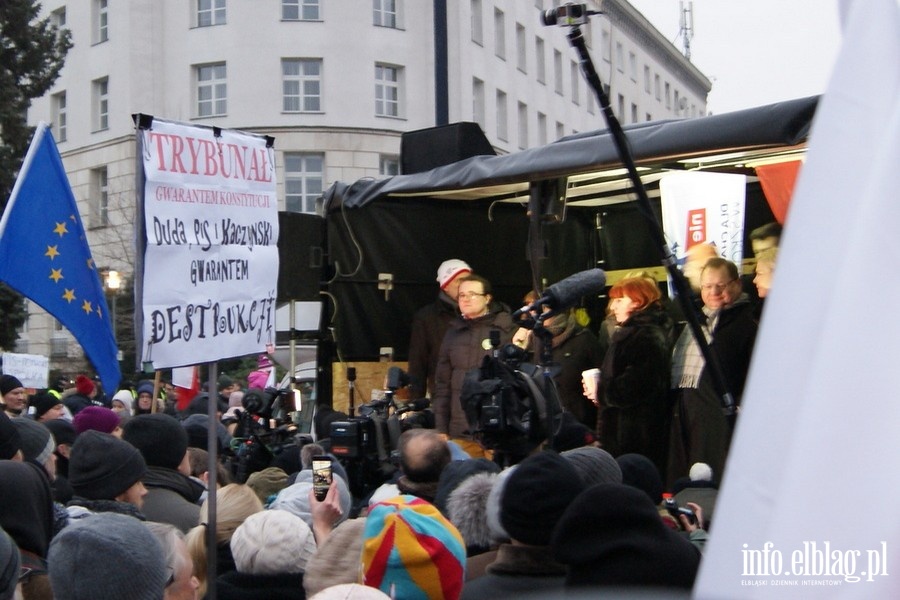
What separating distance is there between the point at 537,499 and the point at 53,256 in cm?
361

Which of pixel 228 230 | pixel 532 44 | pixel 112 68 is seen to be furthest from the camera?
pixel 532 44

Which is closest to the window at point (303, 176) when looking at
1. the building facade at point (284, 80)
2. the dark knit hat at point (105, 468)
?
the building facade at point (284, 80)

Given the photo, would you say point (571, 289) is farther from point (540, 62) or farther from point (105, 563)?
point (540, 62)

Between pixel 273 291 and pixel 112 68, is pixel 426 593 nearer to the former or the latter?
pixel 273 291

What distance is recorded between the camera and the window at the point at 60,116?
123ft

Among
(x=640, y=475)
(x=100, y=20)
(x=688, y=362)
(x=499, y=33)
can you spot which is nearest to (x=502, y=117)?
(x=499, y=33)

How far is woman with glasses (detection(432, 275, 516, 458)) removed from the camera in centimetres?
795

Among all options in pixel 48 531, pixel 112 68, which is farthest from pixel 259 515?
pixel 112 68

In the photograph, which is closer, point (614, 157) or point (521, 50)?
point (614, 157)

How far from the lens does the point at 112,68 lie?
116 ft

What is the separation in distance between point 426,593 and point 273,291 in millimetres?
2581

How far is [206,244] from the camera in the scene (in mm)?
4703

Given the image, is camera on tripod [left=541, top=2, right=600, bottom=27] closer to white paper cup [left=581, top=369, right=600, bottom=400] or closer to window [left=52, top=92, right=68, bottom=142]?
white paper cup [left=581, top=369, right=600, bottom=400]

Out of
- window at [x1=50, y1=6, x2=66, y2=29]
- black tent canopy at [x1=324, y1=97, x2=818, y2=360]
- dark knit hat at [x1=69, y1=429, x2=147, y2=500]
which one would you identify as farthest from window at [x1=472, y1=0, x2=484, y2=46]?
dark knit hat at [x1=69, y1=429, x2=147, y2=500]
